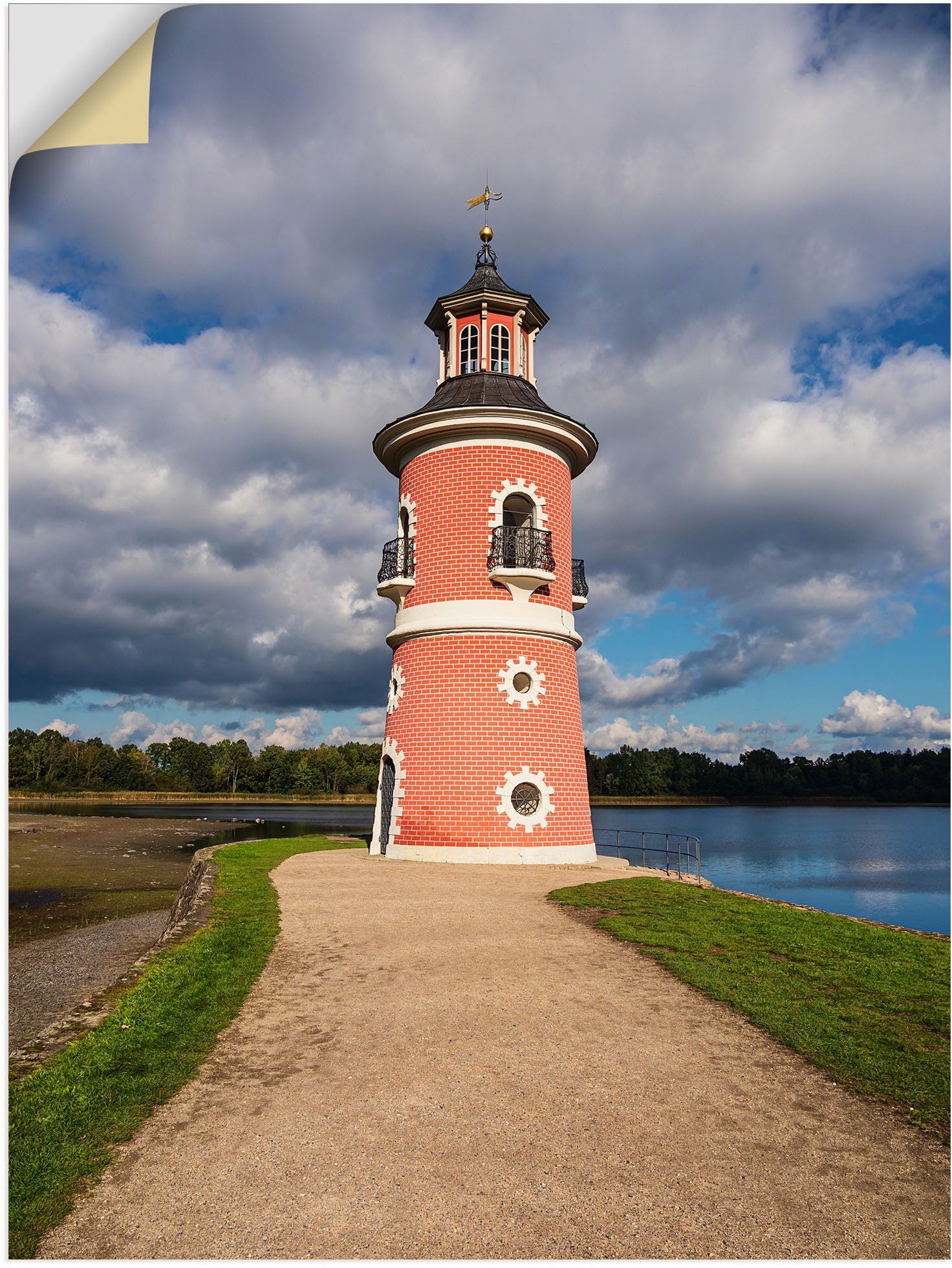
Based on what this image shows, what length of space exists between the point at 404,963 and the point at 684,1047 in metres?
3.00

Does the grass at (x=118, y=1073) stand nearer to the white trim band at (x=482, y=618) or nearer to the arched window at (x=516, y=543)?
the white trim band at (x=482, y=618)

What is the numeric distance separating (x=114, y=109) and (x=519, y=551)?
1427cm

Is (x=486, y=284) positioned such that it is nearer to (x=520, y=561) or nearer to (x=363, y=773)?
(x=520, y=561)

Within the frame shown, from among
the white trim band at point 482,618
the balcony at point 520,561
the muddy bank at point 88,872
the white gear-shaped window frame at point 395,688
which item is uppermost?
the balcony at point 520,561

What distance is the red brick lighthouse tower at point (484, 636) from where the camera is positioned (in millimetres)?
15461

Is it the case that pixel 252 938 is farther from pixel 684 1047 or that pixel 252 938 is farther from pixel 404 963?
pixel 684 1047

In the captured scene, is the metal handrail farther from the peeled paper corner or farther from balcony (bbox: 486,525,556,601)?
the peeled paper corner

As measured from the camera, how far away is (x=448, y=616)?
53.6 feet

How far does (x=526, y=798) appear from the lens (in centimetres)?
1561

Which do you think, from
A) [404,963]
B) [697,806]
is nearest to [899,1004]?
[404,963]

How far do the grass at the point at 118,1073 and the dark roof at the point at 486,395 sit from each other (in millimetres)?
12131

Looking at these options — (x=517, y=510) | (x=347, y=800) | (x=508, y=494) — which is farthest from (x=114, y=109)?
(x=347, y=800)

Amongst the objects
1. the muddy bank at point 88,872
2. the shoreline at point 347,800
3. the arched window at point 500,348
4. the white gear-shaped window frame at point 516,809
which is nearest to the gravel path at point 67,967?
→ the muddy bank at point 88,872

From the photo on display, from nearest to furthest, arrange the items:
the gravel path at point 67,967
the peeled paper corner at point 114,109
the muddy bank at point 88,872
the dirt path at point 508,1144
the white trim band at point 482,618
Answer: the peeled paper corner at point 114,109 → the dirt path at point 508,1144 → the gravel path at point 67,967 → the muddy bank at point 88,872 → the white trim band at point 482,618
